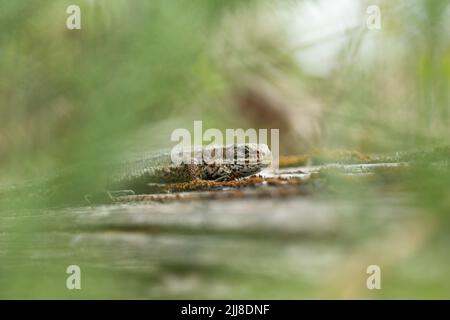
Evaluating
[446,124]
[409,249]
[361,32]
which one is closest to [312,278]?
[409,249]

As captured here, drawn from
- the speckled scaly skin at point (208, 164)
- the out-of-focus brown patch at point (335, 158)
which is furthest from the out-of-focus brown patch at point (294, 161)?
the speckled scaly skin at point (208, 164)

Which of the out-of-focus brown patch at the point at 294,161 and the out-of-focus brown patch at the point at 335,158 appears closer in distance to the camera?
the out-of-focus brown patch at the point at 335,158

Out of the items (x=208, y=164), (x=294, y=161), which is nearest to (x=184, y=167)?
(x=208, y=164)

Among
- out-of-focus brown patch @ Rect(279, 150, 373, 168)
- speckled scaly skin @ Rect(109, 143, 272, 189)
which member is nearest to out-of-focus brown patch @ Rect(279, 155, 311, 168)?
out-of-focus brown patch @ Rect(279, 150, 373, 168)

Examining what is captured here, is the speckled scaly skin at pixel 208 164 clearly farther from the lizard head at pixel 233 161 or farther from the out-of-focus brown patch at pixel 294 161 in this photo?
the out-of-focus brown patch at pixel 294 161

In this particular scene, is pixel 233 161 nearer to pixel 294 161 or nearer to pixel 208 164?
pixel 208 164

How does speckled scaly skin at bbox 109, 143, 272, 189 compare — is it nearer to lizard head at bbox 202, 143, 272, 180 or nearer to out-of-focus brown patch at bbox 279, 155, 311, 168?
lizard head at bbox 202, 143, 272, 180

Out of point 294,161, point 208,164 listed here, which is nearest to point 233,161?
point 208,164

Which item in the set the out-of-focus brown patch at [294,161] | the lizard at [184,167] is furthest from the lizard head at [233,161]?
the out-of-focus brown patch at [294,161]

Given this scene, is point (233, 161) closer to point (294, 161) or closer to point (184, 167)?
point (184, 167)

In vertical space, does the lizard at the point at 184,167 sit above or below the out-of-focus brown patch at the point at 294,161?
below

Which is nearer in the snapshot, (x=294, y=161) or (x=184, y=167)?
(x=184, y=167)

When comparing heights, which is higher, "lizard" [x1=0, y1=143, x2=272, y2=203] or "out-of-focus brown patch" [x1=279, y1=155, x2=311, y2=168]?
"out-of-focus brown patch" [x1=279, y1=155, x2=311, y2=168]
